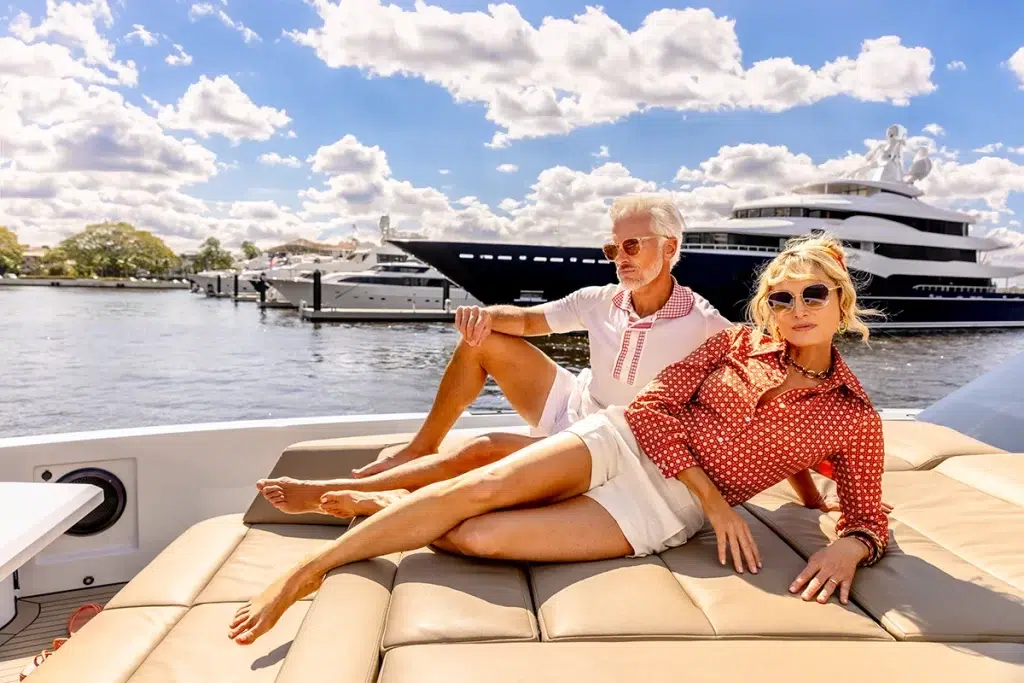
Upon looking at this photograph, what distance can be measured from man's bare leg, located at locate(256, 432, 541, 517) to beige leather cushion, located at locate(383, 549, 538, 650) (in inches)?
12.4

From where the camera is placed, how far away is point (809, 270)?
1.36 metres

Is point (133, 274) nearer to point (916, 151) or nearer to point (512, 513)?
point (916, 151)

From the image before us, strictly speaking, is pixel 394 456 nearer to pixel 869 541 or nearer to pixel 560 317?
pixel 560 317

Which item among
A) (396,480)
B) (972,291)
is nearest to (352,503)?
(396,480)

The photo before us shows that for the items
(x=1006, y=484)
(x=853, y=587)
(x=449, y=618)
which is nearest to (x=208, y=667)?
(x=449, y=618)

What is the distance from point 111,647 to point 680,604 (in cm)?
98

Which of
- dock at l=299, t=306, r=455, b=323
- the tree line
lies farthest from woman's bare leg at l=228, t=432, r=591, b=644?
the tree line

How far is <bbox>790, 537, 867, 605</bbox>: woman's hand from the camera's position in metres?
1.12

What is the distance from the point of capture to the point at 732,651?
0.93 m

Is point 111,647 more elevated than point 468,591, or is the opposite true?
point 468,591

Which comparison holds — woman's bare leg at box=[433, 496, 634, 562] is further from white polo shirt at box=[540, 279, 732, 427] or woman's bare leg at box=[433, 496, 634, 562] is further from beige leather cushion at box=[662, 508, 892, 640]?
white polo shirt at box=[540, 279, 732, 427]

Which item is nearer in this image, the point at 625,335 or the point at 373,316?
the point at 625,335

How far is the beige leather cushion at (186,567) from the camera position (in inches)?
55.8

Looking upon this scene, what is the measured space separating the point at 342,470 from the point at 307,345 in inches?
658
